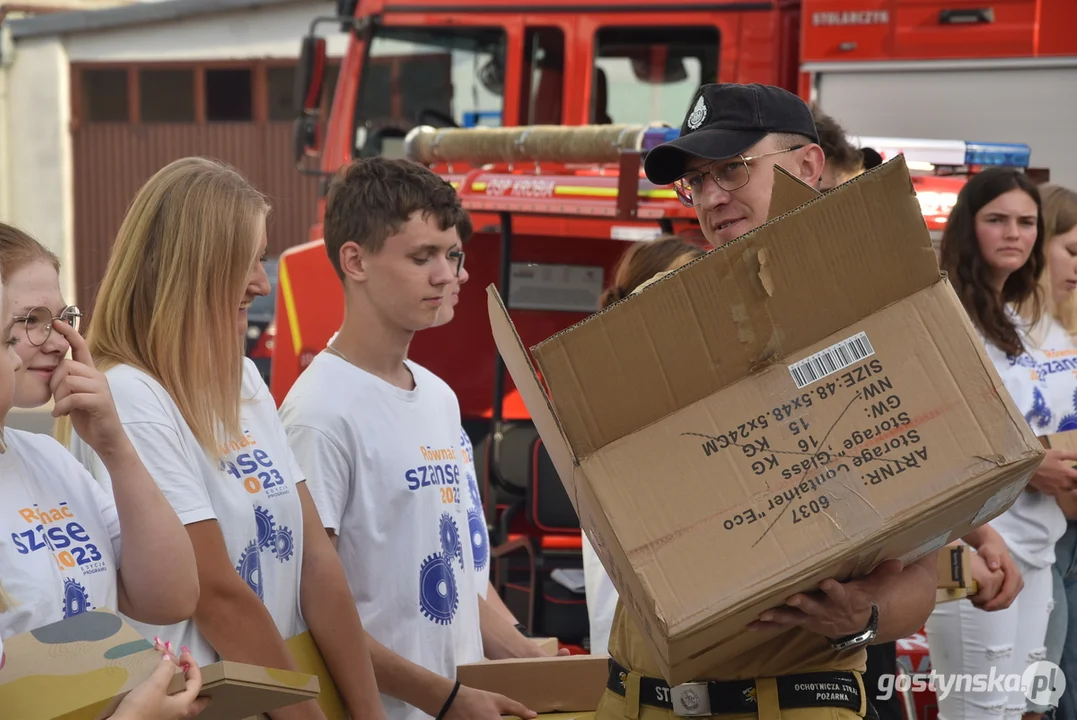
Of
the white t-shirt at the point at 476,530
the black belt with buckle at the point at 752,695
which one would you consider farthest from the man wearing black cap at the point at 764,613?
the white t-shirt at the point at 476,530

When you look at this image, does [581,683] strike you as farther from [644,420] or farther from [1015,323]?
[1015,323]

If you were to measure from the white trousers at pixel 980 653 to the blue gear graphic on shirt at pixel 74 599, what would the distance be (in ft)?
9.00

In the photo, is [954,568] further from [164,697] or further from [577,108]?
[577,108]

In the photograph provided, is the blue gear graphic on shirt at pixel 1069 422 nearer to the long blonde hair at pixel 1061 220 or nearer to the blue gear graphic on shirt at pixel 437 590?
the long blonde hair at pixel 1061 220

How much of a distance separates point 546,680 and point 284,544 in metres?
0.63

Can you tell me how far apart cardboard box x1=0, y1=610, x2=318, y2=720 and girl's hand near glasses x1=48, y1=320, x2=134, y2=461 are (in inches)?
13.9

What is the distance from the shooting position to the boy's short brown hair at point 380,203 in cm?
297

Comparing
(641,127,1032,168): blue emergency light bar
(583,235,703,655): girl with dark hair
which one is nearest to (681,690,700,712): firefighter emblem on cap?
(583,235,703,655): girl with dark hair

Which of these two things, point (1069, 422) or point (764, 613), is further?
point (1069, 422)

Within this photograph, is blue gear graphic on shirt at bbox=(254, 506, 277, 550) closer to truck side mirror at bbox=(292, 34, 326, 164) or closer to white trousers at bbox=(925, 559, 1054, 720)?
white trousers at bbox=(925, 559, 1054, 720)

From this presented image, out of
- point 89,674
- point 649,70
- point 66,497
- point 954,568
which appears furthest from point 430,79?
point 89,674

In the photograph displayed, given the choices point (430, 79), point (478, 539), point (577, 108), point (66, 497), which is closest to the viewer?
point (66, 497)

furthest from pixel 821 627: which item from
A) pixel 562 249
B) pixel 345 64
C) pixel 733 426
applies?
pixel 345 64

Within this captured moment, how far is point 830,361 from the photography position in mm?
1868
